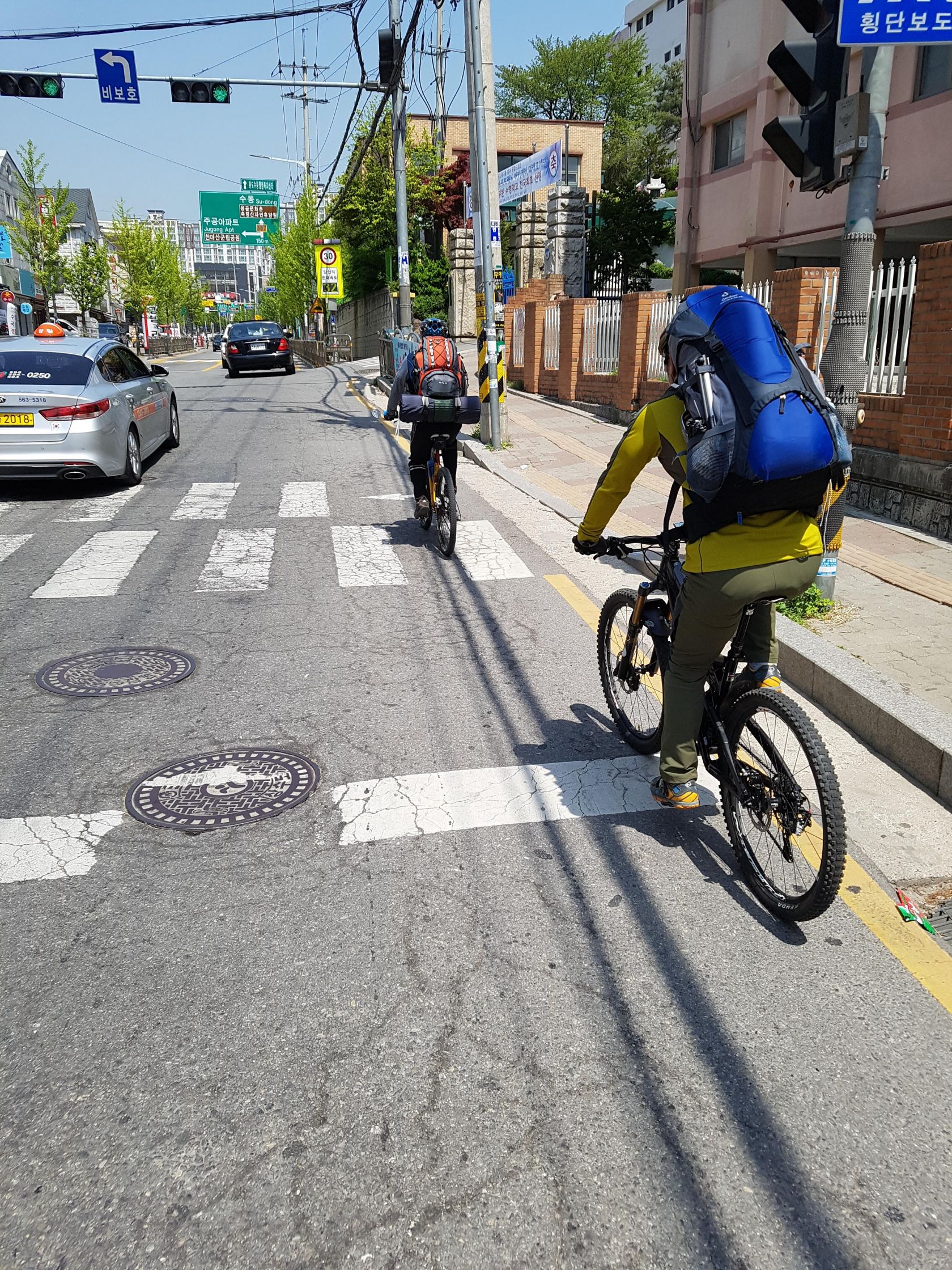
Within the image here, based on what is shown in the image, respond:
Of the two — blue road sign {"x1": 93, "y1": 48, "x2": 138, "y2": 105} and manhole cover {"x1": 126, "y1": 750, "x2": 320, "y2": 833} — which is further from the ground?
blue road sign {"x1": 93, "y1": 48, "x2": 138, "y2": 105}

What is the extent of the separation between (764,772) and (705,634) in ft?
1.71

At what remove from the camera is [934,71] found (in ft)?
54.4

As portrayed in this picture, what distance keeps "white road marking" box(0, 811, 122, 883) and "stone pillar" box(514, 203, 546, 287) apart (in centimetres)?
2863

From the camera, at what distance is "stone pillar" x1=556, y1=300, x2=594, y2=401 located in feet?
59.8

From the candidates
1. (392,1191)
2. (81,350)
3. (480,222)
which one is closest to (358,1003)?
(392,1191)

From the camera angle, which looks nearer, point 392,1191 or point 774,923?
point 392,1191

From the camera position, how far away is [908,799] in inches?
165

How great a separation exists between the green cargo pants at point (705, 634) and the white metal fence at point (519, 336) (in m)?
19.5

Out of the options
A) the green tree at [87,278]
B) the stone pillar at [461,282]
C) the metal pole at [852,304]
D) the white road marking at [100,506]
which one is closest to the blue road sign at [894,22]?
the metal pole at [852,304]

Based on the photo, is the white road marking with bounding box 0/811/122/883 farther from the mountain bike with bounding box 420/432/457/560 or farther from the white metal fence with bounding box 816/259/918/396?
the white metal fence with bounding box 816/259/918/396

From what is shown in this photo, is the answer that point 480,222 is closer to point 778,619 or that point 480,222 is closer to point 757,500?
point 778,619

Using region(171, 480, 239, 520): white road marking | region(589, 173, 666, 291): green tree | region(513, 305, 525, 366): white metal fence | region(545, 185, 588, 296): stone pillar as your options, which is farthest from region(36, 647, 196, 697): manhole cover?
region(589, 173, 666, 291): green tree

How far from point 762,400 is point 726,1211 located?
7.19 ft

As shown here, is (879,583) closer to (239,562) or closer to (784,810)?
(784,810)
